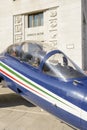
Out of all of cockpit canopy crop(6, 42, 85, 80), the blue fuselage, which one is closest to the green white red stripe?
the blue fuselage

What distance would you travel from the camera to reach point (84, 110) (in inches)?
208

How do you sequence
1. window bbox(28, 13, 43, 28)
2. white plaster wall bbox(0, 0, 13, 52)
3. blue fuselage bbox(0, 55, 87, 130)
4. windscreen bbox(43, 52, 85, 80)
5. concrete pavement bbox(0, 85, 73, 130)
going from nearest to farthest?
blue fuselage bbox(0, 55, 87, 130), windscreen bbox(43, 52, 85, 80), concrete pavement bbox(0, 85, 73, 130), window bbox(28, 13, 43, 28), white plaster wall bbox(0, 0, 13, 52)

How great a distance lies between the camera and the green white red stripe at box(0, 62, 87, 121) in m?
5.48

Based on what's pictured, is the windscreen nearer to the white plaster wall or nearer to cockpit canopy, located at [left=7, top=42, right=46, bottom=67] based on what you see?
cockpit canopy, located at [left=7, top=42, right=46, bottom=67]

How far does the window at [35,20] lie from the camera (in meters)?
23.0

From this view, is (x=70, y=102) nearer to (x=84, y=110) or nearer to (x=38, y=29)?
(x=84, y=110)

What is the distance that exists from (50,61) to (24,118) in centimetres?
213

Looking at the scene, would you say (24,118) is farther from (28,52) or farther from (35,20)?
(35,20)

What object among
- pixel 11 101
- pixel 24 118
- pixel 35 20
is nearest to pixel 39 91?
pixel 24 118

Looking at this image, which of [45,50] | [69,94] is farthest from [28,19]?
[69,94]

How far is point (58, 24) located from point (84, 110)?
16.1m

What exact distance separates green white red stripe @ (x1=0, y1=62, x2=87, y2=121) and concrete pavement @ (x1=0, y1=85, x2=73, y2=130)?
3.26 ft

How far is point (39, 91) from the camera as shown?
6.45 m

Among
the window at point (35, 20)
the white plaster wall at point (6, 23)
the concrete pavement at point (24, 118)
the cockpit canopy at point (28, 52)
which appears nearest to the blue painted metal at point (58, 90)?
the cockpit canopy at point (28, 52)
